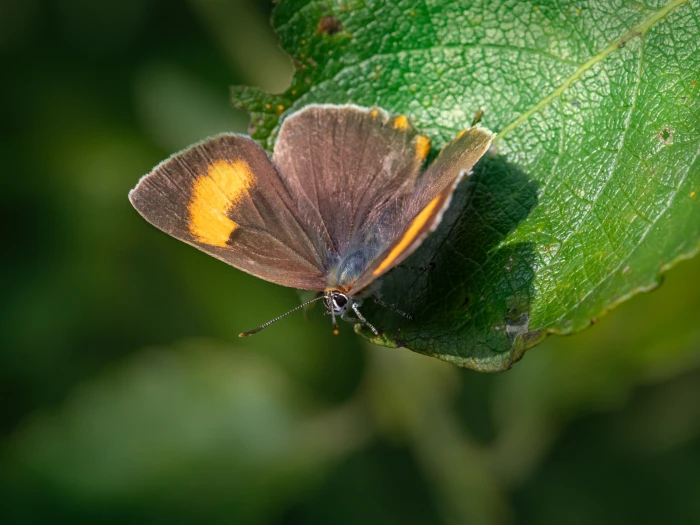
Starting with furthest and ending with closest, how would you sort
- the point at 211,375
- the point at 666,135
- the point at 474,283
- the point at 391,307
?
the point at 211,375 → the point at 391,307 → the point at 474,283 → the point at 666,135

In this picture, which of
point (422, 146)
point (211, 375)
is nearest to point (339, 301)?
point (422, 146)

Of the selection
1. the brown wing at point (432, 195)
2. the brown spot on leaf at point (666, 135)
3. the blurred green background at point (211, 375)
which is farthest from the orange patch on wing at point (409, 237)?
the blurred green background at point (211, 375)

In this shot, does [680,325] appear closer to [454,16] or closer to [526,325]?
[526,325]

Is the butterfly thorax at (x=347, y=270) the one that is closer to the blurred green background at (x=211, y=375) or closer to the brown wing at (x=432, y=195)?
the brown wing at (x=432, y=195)

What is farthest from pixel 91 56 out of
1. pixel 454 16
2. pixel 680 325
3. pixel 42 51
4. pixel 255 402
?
pixel 680 325

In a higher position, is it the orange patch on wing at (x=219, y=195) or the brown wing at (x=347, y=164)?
the orange patch on wing at (x=219, y=195)

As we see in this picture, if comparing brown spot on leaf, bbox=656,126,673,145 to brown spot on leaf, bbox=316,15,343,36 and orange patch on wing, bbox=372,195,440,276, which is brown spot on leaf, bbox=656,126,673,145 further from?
brown spot on leaf, bbox=316,15,343,36

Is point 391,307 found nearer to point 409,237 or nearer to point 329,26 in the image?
point 409,237
